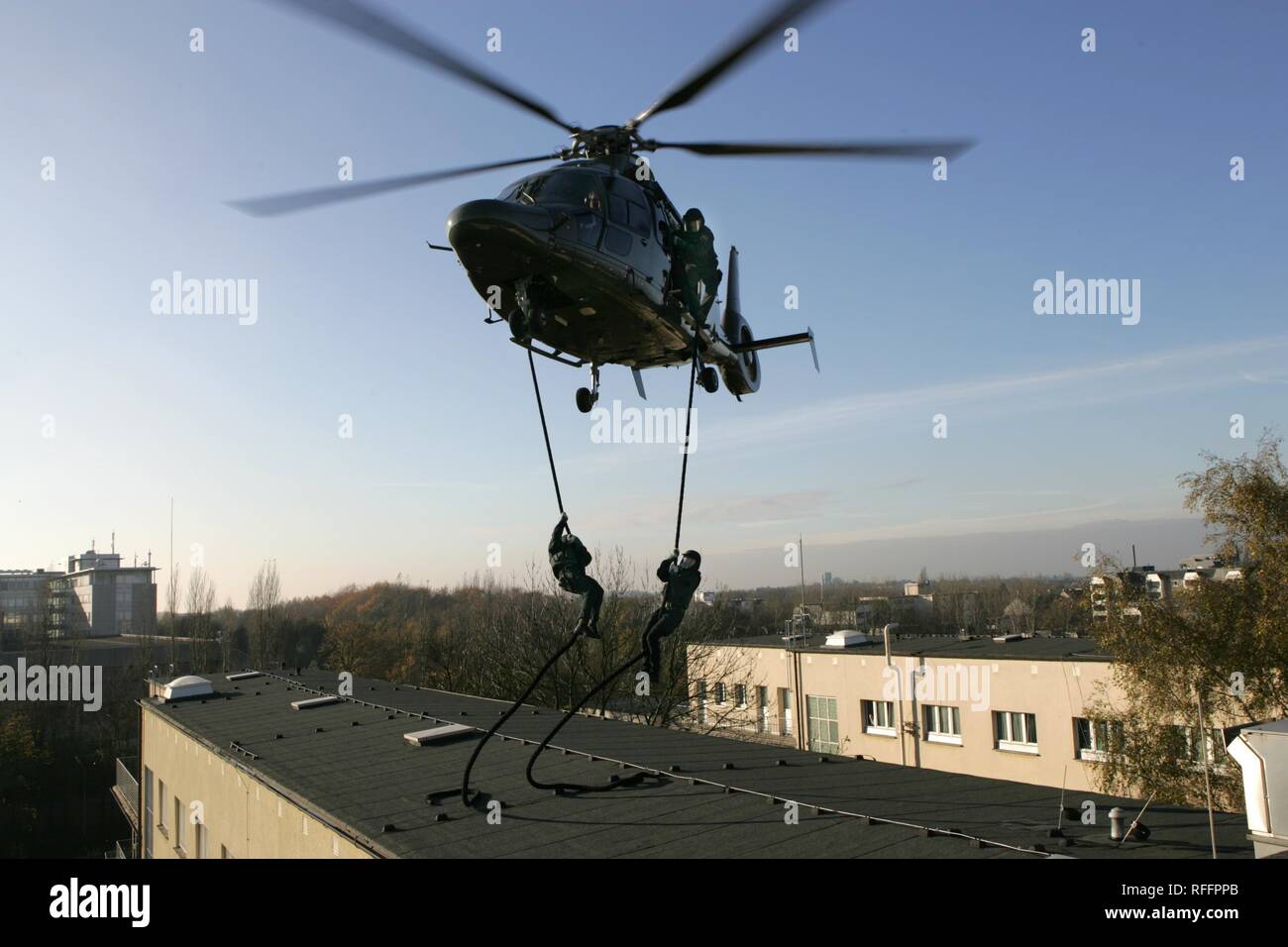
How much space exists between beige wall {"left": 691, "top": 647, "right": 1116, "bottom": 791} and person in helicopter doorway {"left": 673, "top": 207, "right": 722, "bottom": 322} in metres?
19.0

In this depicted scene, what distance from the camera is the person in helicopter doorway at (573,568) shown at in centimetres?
845

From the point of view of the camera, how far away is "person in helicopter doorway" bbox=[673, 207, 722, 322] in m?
9.49

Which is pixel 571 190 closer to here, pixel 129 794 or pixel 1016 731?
pixel 1016 731

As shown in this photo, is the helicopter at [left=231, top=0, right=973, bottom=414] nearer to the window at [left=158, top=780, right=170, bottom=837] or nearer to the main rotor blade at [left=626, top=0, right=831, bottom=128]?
the main rotor blade at [left=626, top=0, right=831, bottom=128]

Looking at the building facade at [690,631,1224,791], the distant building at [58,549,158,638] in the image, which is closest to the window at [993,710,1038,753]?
the building facade at [690,631,1224,791]

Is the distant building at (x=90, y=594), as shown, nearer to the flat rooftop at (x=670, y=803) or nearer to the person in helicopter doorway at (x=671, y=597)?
the flat rooftop at (x=670, y=803)

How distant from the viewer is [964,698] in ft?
93.5

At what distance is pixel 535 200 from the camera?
8477 millimetres

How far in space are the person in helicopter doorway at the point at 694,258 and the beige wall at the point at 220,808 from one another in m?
7.10

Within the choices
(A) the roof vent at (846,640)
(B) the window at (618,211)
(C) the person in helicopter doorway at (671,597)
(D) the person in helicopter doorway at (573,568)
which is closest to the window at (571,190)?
(B) the window at (618,211)

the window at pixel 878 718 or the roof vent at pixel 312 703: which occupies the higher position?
the roof vent at pixel 312 703

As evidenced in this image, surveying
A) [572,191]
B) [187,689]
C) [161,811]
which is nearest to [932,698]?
[187,689]
